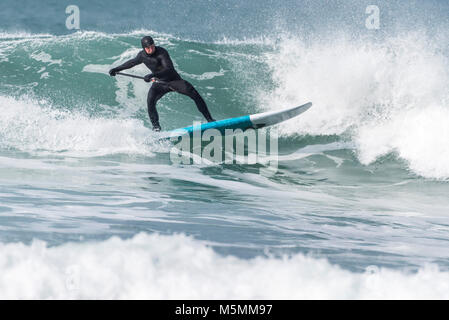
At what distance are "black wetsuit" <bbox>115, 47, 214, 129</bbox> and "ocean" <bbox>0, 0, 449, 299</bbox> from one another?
791mm

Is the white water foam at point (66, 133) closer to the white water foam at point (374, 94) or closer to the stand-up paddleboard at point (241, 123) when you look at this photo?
the stand-up paddleboard at point (241, 123)

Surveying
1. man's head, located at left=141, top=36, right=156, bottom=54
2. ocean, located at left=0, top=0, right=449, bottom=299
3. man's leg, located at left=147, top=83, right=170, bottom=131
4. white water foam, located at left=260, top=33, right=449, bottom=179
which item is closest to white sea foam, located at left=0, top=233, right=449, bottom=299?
ocean, located at left=0, top=0, right=449, bottom=299

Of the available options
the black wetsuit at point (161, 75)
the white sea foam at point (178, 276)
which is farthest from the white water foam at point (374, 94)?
the white sea foam at point (178, 276)

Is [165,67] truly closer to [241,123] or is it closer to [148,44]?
[148,44]

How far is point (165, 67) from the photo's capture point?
336 inches

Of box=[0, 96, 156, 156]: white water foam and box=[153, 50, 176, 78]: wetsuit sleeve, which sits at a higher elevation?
box=[153, 50, 176, 78]: wetsuit sleeve

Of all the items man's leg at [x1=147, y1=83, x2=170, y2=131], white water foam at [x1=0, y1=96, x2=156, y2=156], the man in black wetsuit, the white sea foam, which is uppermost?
the man in black wetsuit

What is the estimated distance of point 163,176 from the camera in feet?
26.1

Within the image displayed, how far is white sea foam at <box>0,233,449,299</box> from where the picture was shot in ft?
12.2

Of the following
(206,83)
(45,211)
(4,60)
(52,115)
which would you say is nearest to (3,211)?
(45,211)

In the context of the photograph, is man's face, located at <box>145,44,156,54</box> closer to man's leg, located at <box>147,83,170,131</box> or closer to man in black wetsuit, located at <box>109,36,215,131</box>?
man in black wetsuit, located at <box>109,36,215,131</box>

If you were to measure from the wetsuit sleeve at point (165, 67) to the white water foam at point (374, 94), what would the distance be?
3409 mm

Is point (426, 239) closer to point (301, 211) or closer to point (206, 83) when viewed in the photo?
point (301, 211)

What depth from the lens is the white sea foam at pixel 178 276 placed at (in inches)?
147
